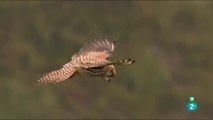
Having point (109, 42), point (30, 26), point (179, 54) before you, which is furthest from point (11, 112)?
point (109, 42)

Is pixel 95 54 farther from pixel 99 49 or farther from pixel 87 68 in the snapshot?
pixel 87 68

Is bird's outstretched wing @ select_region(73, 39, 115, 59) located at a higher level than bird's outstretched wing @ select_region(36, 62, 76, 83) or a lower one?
higher

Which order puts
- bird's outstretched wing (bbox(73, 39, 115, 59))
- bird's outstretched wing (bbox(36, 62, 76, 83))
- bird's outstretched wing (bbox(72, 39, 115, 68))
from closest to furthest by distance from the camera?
bird's outstretched wing (bbox(36, 62, 76, 83)), bird's outstretched wing (bbox(72, 39, 115, 68)), bird's outstretched wing (bbox(73, 39, 115, 59))

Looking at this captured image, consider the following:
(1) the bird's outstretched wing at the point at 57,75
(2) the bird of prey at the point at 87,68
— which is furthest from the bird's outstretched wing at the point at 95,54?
(1) the bird's outstretched wing at the point at 57,75

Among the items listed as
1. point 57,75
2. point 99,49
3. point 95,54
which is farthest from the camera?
point 99,49

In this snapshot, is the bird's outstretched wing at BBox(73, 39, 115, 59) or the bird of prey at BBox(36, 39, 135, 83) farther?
the bird's outstretched wing at BBox(73, 39, 115, 59)

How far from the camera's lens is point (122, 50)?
39.1 ft

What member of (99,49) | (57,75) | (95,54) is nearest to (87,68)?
(57,75)

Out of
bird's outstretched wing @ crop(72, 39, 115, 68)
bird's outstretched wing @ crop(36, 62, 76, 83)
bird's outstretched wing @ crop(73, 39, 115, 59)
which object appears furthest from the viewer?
bird's outstretched wing @ crop(73, 39, 115, 59)

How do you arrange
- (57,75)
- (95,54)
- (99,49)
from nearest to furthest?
(57,75)
(95,54)
(99,49)

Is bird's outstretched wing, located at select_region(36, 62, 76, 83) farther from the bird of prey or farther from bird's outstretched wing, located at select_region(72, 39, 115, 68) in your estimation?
bird's outstretched wing, located at select_region(72, 39, 115, 68)

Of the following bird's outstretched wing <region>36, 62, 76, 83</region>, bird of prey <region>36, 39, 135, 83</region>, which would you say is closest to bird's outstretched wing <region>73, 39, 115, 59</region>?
bird of prey <region>36, 39, 135, 83</region>

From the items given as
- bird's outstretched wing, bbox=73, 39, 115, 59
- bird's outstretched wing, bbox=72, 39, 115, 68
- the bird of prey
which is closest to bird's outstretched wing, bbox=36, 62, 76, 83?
the bird of prey

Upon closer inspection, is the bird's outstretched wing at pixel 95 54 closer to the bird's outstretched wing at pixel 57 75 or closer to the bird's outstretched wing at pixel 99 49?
the bird's outstretched wing at pixel 99 49
